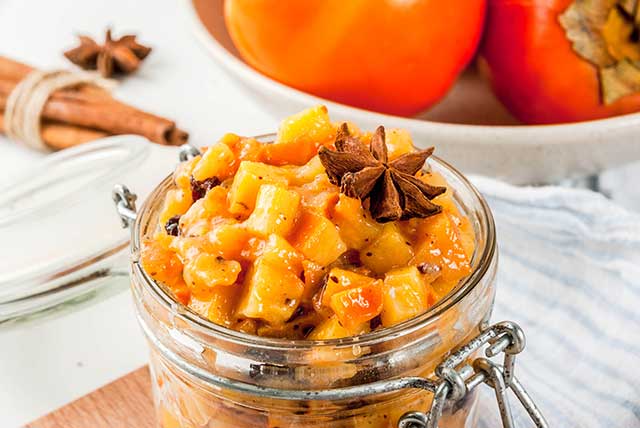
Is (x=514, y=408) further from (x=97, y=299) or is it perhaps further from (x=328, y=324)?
(x=97, y=299)

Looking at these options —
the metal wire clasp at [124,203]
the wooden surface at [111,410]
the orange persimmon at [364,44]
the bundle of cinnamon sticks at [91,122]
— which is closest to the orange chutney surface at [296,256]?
the metal wire clasp at [124,203]

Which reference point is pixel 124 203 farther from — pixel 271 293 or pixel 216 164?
pixel 271 293

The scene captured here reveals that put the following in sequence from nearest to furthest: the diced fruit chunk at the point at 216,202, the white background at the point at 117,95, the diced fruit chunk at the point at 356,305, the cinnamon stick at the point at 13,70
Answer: the diced fruit chunk at the point at 356,305, the diced fruit chunk at the point at 216,202, the white background at the point at 117,95, the cinnamon stick at the point at 13,70

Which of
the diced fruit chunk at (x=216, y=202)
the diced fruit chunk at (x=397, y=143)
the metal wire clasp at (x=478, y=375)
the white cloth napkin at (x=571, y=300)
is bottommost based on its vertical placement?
the white cloth napkin at (x=571, y=300)

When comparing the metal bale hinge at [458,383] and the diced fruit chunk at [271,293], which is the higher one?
the diced fruit chunk at [271,293]

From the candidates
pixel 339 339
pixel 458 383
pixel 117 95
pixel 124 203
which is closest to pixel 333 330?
pixel 339 339

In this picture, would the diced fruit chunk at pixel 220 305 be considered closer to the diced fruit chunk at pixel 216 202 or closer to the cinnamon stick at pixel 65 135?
the diced fruit chunk at pixel 216 202

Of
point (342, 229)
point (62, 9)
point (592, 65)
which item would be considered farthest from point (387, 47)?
point (62, 9)

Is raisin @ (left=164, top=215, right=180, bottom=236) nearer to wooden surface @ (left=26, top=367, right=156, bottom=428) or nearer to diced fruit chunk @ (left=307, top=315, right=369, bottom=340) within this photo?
diced fruit chunk @ (left=307, top=315, right=369, bottom=340)
